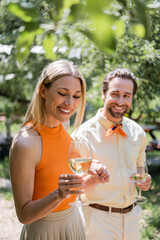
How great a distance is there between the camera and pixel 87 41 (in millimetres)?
3924

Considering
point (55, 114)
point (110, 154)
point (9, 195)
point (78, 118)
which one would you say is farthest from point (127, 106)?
point (9, 195)

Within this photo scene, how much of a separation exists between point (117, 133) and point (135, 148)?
21 cm

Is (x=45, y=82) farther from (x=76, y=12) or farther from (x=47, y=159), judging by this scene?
(x=76, y=12)

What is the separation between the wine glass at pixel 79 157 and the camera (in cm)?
166

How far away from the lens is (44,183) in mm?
1700

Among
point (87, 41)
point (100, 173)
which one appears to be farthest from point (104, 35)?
point (87, 41)

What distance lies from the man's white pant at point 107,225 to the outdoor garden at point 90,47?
1322 millimetres

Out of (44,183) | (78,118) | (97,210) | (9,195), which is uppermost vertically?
(78,118)

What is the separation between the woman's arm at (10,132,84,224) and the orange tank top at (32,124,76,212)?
0.26ft

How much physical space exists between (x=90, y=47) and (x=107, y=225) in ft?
8.24

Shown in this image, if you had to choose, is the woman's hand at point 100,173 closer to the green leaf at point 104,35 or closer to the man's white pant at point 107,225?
the man's white pant at point 107,225

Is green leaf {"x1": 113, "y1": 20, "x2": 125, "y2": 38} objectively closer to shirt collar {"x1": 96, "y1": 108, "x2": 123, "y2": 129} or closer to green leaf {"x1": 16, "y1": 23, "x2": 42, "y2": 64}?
green leaf {"x1": 16, "y1": 23, "x2": 42, "y2": 64}

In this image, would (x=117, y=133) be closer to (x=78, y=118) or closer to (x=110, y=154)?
(x=110, y=154)

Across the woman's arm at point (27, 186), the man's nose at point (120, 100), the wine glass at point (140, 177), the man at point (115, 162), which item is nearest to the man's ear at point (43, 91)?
the woman's arm at point (27, 186)
